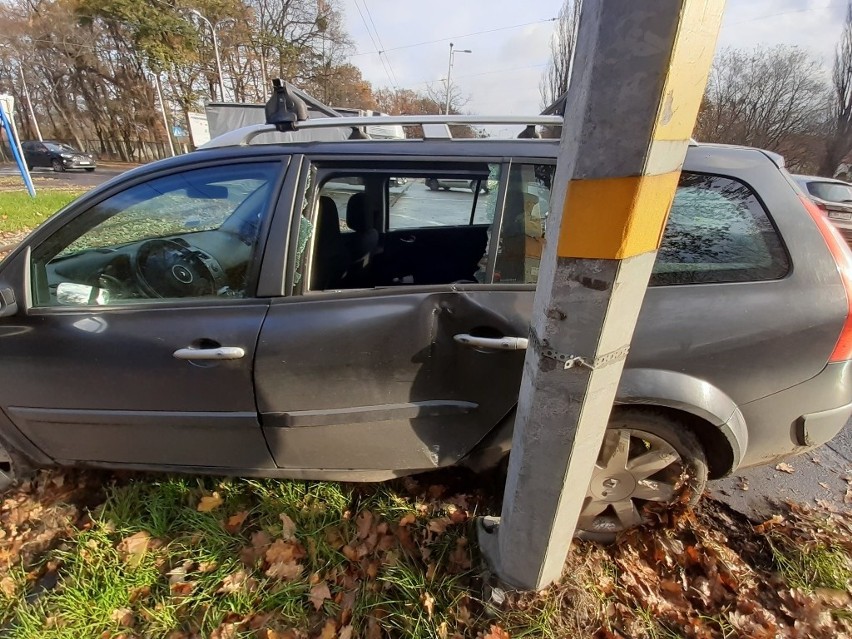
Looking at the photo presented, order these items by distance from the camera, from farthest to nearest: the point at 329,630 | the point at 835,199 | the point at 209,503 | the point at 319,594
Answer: the point at 835,199, the point at 209,503, the point at 319,594, the point at 329,630

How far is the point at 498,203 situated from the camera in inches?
71.9

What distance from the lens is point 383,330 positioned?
1729 mm

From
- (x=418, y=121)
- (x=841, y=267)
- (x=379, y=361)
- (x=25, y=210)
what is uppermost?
(x=418, y=121)

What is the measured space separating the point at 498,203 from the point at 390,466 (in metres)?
1.26

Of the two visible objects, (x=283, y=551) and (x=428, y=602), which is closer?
(x=428, y=602)

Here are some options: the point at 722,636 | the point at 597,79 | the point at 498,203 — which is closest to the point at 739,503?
the point at 722,636

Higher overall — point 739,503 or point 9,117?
point 9,117

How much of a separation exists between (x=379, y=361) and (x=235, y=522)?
1138 millimetres

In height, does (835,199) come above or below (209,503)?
above

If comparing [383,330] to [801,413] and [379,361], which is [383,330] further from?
[801,413]

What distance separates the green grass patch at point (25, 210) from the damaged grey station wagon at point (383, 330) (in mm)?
7976

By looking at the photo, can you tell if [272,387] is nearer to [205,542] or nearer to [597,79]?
[205,542]

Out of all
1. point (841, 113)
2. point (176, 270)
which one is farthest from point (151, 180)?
point (841, 113)

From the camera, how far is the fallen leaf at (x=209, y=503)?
215cm
